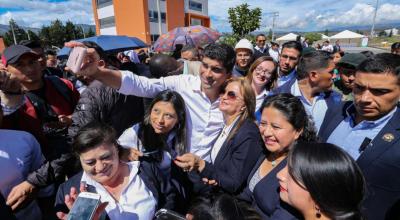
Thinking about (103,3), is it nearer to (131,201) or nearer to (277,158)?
(131,201)

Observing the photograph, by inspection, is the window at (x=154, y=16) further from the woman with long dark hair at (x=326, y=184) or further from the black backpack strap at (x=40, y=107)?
the woman with long dark hair at (x=326, y=184)

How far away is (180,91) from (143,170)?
3.45 feet

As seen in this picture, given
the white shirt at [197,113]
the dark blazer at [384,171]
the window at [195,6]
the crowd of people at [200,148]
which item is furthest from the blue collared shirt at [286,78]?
the window at [195,6]

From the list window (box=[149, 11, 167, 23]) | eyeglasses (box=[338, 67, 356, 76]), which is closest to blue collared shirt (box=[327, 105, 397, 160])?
eyeglasses (box=[338, 67, 356, 76])

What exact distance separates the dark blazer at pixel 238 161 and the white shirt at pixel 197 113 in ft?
1.45

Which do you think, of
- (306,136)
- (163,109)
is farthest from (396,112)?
(163,109)

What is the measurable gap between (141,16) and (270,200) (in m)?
34.8

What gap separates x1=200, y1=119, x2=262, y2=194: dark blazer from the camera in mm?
2029

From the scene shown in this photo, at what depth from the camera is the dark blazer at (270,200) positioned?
5.26ft

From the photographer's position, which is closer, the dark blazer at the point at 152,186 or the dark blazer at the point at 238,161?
the dark blazer at the point at 152,186

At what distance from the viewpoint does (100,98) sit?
2.49 m

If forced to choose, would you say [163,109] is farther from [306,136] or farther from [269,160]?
[306,136]

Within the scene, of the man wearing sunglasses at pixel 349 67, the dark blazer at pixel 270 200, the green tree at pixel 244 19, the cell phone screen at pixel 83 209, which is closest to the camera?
the cell phone screen at pixel 83 209

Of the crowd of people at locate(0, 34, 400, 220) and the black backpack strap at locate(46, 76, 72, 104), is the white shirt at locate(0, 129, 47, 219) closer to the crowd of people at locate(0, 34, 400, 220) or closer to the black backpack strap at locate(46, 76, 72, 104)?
the crowd of people at locate(0, 34, 400, 220)
